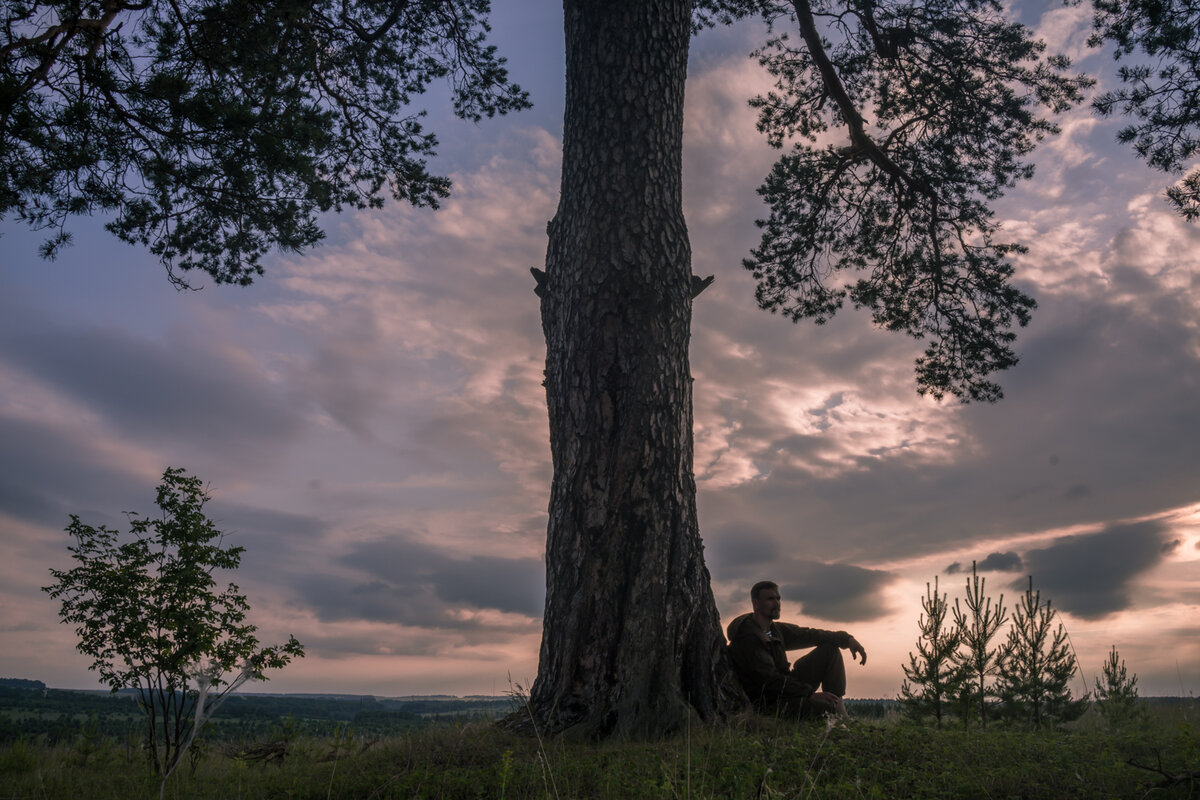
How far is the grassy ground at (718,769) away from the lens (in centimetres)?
448

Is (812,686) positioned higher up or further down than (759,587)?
further down

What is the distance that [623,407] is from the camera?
6.73 metres

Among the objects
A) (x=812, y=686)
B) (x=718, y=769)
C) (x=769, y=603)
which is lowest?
(x=718, y=769)

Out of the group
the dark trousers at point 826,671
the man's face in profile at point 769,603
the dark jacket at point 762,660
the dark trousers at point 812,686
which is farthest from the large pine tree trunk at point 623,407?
the dark trousers at point 826,671

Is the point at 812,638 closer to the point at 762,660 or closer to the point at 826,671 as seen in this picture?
the point at 826,671

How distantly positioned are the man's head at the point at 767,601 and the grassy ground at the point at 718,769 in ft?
3.80


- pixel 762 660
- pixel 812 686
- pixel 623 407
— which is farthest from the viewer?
pixel 812 686

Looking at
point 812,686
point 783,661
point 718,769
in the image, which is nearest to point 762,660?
point 783,661

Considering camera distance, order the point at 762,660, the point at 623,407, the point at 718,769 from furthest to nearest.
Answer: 1. the point at 762,660
2. the point at 623,407
3. the point at 718,769

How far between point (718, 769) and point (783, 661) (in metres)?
2.85

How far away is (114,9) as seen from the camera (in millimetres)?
7582

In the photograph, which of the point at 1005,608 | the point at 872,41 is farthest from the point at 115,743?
the point at 872,41

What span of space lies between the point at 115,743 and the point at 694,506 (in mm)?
6734

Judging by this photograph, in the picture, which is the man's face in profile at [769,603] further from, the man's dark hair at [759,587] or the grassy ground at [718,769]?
the grassy ground at [718,769]
